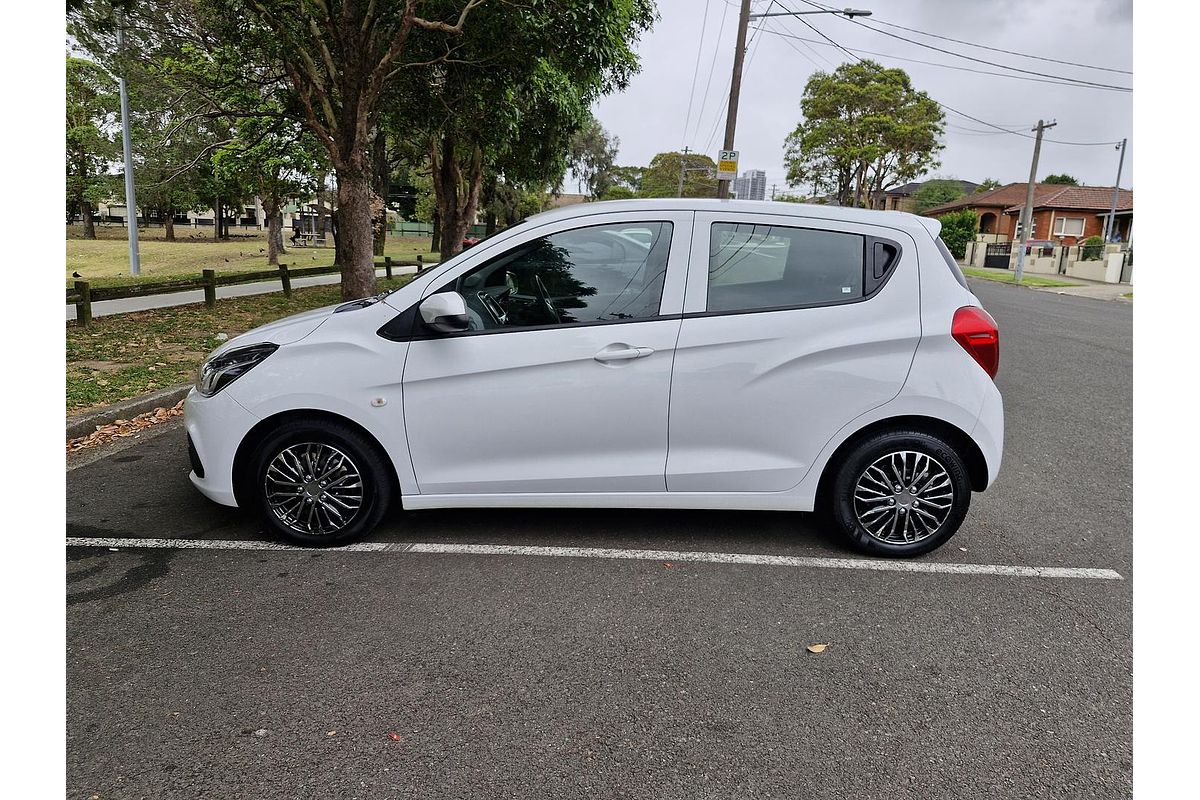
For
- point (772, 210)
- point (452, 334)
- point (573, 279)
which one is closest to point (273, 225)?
point (452, 334)

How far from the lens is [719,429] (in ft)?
13.2

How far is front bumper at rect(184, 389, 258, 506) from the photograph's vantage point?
406 cm

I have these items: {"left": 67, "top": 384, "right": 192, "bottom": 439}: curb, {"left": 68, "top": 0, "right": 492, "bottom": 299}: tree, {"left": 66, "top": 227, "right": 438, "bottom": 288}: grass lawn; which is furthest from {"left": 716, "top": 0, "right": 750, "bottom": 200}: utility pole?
{"left": 66, "top": 227, "right": 438, "bottom": 288}: grass lawn

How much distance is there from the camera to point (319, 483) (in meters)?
4.13

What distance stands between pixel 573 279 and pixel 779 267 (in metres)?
1.07

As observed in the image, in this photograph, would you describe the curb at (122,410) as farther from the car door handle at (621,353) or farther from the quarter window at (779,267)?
the quarter window at (779,267)

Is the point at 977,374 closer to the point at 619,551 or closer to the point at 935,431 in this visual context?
the point at 935,431

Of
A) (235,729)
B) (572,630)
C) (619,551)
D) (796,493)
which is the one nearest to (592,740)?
(572,630)

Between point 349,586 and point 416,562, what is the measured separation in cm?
38

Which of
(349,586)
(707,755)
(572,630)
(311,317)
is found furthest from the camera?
(311,317)

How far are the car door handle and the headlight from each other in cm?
171

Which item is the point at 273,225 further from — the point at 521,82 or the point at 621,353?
the point at 621,353

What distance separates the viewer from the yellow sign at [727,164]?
1842 centimetres

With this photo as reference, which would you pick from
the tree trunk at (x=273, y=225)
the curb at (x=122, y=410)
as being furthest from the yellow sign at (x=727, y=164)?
the tree trunk at (x=273, y=225)
